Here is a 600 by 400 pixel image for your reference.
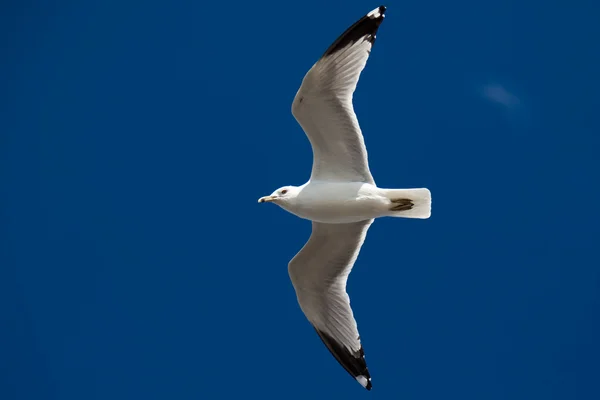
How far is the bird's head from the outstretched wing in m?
0.37

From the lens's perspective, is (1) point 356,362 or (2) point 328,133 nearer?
(2) point 328,133

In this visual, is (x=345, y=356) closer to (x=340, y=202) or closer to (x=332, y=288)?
(x=332, y=288)

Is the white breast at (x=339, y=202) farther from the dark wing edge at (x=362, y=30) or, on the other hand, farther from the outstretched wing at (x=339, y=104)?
the dark wing edge at (x=362, y=30)

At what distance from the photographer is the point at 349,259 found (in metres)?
9.35

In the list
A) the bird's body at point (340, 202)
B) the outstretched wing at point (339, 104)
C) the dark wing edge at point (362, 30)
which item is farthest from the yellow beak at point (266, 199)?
the dark wing edge at point (362, 30)

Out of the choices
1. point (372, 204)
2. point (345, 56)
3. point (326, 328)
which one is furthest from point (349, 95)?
point (326, 328)

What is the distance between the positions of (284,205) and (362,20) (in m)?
1.88

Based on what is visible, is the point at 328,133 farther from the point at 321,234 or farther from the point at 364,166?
the point at 321,234

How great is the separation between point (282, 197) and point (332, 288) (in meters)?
1.22

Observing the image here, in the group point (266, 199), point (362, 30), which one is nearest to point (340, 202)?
point (266, 199)

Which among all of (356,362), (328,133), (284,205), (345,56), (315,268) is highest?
(345,56)

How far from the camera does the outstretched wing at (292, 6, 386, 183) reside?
27.2ft

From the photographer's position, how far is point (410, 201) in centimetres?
852

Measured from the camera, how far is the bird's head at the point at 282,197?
871 centimetres
